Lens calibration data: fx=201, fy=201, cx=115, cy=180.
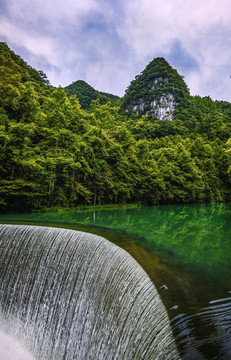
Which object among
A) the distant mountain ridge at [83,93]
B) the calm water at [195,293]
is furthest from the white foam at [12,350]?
the distant mountain ridge at [83,93]

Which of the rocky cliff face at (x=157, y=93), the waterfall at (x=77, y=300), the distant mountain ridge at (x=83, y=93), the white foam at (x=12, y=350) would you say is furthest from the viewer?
the rocky cliff face at (x=157, y=93)

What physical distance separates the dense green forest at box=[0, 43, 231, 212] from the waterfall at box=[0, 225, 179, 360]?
605cm

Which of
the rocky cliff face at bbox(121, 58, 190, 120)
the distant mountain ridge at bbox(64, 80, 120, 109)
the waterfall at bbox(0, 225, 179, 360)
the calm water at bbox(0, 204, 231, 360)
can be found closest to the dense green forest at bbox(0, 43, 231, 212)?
the waterfall at bbox(0, 225, 179, 360)

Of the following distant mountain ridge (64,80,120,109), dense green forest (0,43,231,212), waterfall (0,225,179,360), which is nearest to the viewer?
waterfall (0,225,179,360)

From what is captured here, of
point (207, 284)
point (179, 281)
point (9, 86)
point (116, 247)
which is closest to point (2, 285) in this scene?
point (116, 247)

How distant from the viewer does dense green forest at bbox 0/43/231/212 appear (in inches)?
397

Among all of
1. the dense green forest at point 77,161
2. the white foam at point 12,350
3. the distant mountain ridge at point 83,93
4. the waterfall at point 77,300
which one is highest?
the distant mountain ridge at point 83,93

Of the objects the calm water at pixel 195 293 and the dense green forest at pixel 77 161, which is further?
the dense green forest at pixel 77 161

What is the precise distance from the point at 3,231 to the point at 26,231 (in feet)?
1.85

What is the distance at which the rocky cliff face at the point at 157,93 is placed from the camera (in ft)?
179

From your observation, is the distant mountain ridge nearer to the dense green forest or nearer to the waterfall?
the dense green forest

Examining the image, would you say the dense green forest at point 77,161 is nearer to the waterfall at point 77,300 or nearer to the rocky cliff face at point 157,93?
the waterfall at point 77,300

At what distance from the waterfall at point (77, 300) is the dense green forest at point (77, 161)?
6052 mm

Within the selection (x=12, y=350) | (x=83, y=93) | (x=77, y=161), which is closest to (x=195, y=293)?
(x=12, y=350)
